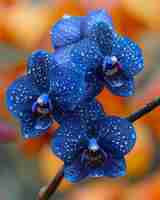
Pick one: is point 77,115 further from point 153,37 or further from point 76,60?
point 153,37

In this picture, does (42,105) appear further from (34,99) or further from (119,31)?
(119,31)

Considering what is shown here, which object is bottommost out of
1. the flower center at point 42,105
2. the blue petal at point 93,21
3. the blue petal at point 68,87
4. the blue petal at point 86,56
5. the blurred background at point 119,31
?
the blurred background at point 119,31

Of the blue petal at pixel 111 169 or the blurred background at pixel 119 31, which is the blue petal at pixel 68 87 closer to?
the blue petal at pixel 111 169

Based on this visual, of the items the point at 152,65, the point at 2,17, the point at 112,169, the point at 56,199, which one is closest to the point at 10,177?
the point at 56,199

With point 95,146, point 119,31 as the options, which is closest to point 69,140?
point 95,146

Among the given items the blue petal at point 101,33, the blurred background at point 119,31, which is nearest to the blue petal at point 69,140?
the blue petal at point 101,33

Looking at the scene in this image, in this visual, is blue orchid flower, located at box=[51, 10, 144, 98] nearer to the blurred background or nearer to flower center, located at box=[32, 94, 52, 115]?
flower center, located at box=[32, 94, 52, 115]
